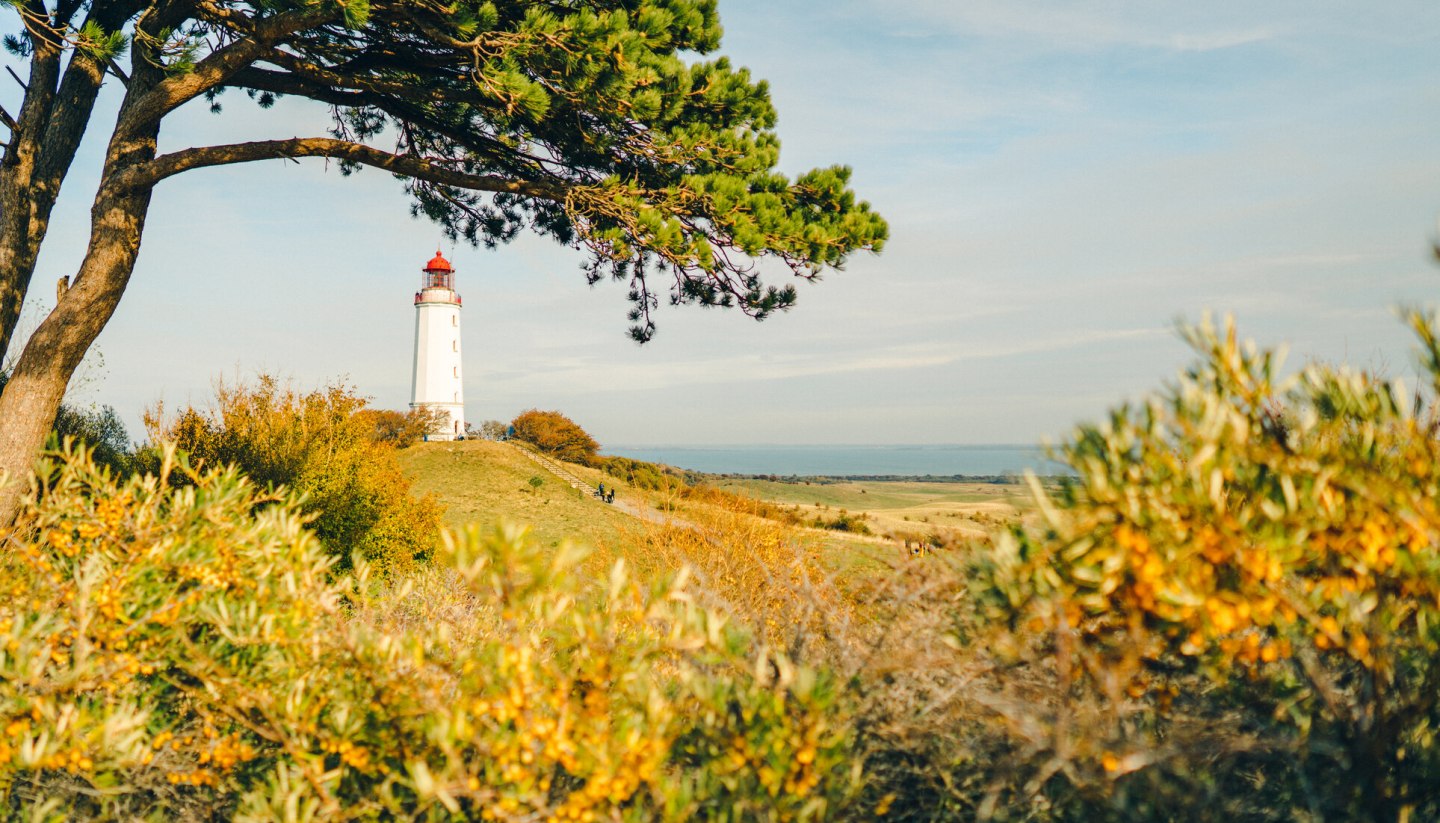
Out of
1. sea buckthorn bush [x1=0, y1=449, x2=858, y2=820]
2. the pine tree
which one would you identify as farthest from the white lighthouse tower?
sea buckthorn bush [x1=0, y1=449, x2=858, y2=820]

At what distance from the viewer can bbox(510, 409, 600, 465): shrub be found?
5331 centimetres

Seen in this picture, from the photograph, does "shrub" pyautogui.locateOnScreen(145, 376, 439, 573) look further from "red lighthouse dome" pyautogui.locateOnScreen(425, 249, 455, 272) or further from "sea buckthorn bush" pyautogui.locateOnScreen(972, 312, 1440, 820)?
"red lighthouse dome" pyautogui.locateOnScreen(425, 249, 455, 272)

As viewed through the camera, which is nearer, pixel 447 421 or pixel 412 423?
pixel 412 423

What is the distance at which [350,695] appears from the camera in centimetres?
306

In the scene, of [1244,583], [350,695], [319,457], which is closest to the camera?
[1244,583]

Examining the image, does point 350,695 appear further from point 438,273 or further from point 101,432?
point 438,273

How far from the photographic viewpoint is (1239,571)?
2293 millimetres

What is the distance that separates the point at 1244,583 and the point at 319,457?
16971 mm

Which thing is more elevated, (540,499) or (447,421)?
(447,421)

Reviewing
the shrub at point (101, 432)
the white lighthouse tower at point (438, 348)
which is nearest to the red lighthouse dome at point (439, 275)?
the white lighthouse tower at point (438, 348)

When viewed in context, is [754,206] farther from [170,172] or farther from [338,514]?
[338,514]

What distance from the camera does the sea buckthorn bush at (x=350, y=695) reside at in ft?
8.43

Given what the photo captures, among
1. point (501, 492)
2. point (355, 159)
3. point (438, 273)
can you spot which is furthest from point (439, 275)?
point (355, 159)

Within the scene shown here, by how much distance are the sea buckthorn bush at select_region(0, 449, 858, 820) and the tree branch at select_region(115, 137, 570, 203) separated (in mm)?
5317
